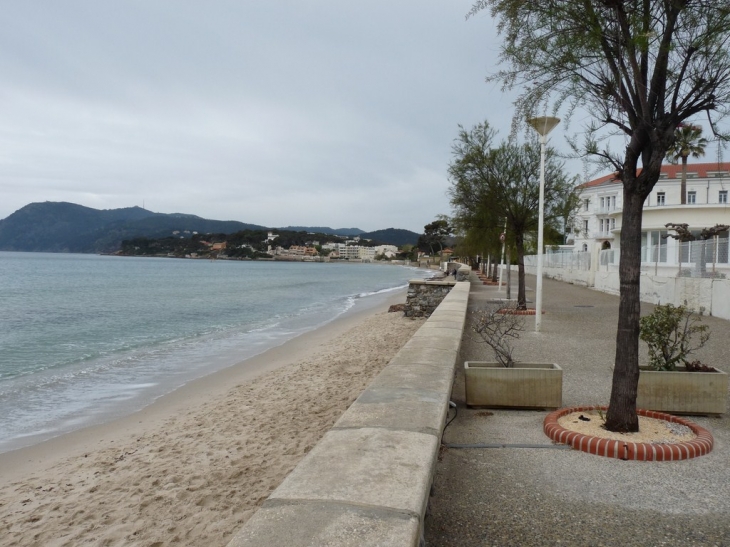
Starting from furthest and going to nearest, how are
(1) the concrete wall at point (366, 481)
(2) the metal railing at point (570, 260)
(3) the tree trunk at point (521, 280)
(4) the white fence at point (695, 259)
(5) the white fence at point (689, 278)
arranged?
(2) the metal railing at point (570, 260), (4) the white fence at point (695, 259), (3) the tree trunk at point (521, 280), (5) the white fence at point (689, 278), (1) the concrete wall at point (366, 481)

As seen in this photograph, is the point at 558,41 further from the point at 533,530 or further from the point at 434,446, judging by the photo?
the point at 533,530

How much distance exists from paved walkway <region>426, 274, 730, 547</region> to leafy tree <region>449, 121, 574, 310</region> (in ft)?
40.6

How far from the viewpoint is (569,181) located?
18234 mm

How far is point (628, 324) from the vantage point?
15.4 feet

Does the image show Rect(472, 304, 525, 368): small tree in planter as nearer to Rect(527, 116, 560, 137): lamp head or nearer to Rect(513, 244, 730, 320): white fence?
Rect(527, 116, 560, 137): lamp head

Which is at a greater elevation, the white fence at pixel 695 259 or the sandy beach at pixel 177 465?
the white fence at pixel 695 259

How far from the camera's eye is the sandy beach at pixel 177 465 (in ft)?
16.4

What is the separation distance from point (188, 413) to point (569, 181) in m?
14.0

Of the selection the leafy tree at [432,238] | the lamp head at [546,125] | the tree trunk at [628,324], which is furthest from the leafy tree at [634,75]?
the leafy tree at [432,238]

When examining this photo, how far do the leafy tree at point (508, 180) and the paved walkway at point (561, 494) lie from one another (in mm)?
12365

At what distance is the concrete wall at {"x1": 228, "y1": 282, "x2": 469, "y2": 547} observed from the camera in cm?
238

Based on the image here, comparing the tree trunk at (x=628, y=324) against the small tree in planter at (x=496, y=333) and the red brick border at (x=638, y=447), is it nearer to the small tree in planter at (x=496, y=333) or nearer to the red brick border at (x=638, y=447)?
the red brick border at (x=638, y=447)

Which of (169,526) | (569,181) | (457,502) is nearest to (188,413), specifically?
(169,526)

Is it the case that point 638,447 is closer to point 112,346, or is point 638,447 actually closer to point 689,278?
point 689,278
